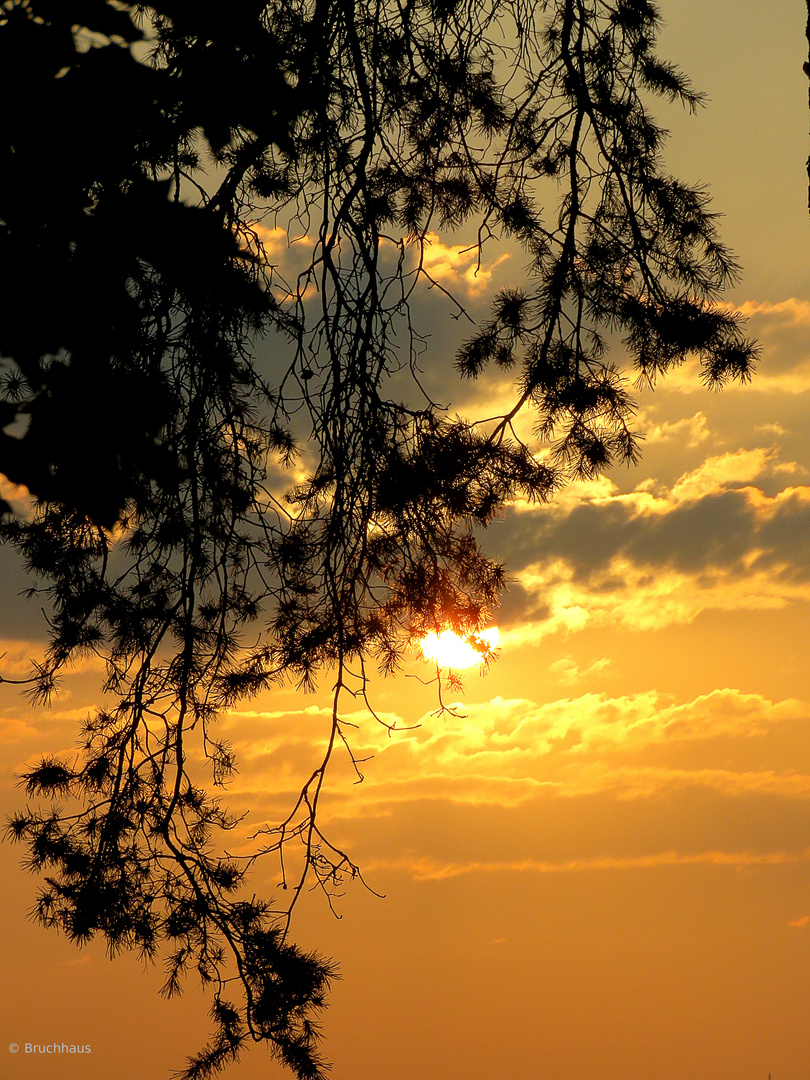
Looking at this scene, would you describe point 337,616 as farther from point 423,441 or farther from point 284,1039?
point 284,1039

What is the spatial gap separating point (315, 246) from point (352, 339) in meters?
0.36

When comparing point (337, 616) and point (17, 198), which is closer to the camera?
point (337, 616)

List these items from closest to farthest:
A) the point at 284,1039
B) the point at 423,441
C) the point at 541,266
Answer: the point at 284,1039 < the point at 423,441 < the point at 541,266

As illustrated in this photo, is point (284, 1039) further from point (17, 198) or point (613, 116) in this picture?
point (613, 116)

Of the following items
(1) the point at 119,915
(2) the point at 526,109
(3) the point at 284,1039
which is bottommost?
(3) the point at 284,1039

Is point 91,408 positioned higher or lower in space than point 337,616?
higher

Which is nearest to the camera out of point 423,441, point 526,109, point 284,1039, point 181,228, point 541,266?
point 284,1039

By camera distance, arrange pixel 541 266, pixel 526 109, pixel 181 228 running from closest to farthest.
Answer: pixel 181 228
pixel 541 266
pixel 526 109

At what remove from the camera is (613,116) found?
3.35 meters

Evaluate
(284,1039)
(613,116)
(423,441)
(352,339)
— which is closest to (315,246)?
(352,339)

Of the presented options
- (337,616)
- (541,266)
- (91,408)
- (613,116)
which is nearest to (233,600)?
(337,616)

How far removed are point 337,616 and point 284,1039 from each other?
117cm

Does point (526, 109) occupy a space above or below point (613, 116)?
→ above

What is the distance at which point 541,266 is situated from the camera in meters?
3.25
